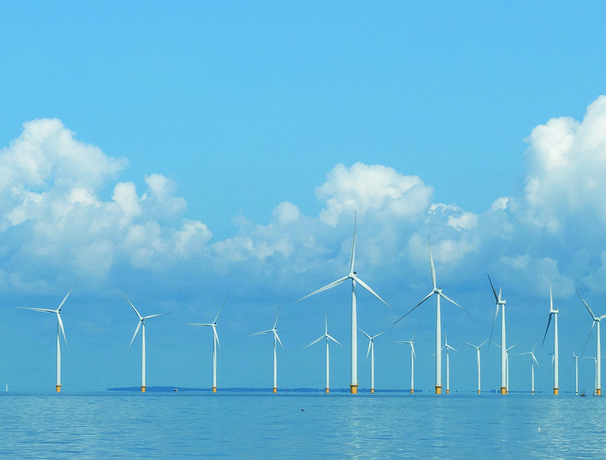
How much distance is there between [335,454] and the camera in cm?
6512

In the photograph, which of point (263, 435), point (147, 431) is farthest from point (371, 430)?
point (147, 431)

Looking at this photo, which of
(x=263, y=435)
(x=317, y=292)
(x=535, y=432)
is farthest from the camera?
(x=317, y=292)

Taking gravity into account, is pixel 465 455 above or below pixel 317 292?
below

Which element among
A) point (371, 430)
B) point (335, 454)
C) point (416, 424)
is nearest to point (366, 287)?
point (416, 424)

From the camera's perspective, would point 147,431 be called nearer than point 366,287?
Yes

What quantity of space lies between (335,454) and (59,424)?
48616 millimetres

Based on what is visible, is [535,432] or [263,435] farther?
[535,432]

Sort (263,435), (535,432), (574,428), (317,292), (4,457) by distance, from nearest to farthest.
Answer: (4,457) < (263,435) < (535,432) < (574,428) < (317,292)

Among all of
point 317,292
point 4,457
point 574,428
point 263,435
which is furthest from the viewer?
point 317,292

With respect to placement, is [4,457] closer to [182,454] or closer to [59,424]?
[182,454]

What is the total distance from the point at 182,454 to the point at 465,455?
59.8ft

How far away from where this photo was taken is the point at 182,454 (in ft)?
213

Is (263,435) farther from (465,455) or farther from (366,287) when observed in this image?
(366,287)

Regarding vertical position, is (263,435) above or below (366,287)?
below
